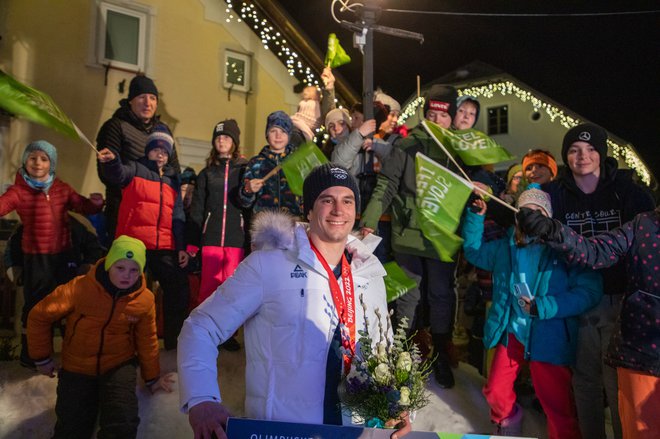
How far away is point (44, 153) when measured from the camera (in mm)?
5055

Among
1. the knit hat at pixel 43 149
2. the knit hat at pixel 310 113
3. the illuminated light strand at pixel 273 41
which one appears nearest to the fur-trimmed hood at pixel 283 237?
the knit hat at pixel 43 149

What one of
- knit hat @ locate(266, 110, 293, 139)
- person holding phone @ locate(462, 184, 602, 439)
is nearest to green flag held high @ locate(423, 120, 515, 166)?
person holding phone @ locate(462, 184, 602, 439)

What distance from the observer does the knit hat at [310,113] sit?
7.66 m

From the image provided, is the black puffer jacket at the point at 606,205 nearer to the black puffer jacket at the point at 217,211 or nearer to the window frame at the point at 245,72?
the black puffer jacket at the point at 217,211

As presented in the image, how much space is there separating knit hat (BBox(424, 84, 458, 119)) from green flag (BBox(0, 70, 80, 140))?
447 centimetres

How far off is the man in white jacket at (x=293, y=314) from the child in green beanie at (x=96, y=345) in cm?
198

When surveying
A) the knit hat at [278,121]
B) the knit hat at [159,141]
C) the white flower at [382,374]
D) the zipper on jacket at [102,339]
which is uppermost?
the knit hat at [278,121]

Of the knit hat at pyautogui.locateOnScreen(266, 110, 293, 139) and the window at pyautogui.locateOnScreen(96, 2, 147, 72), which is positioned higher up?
the window at pyautogui.locateOnScreen(96, 2, 147, 72)

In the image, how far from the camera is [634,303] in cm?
333

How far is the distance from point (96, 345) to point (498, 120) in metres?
20.8

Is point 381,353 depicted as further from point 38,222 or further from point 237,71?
point 237,71

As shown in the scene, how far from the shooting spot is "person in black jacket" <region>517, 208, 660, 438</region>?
10.4 ft

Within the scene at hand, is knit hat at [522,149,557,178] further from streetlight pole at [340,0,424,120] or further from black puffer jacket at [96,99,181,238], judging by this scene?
black puffer jacket at [96,99,181,238]

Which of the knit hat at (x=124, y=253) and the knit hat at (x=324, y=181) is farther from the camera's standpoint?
the knit hat at (x=124, y=253)
